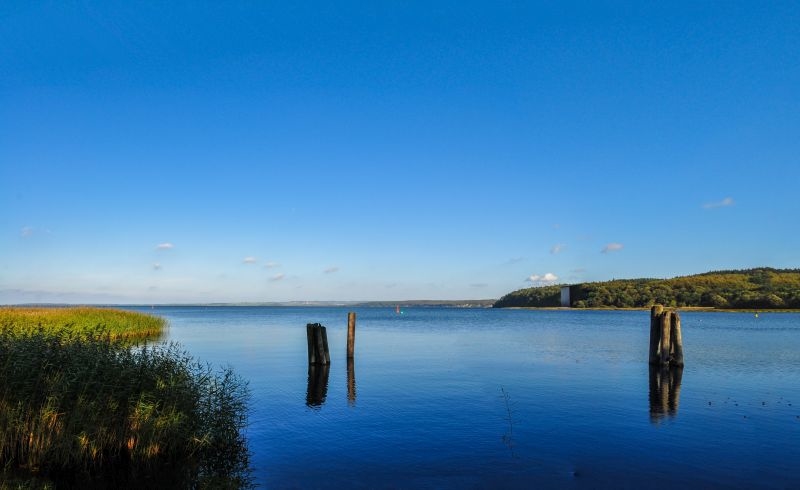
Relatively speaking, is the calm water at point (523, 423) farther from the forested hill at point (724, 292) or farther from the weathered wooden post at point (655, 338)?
the forested hill at point (724, 292)

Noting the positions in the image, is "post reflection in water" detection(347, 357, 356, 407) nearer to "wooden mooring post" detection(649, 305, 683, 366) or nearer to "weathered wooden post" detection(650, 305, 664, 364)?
"wooden mooring post" detection(649, 305, 683, 366)

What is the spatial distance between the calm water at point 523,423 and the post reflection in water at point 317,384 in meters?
0.11

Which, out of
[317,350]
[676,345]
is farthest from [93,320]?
[676,345]

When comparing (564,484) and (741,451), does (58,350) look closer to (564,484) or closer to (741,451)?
(564,484)

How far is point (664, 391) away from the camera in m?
25.8

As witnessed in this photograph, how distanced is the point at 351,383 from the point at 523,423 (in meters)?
11.5

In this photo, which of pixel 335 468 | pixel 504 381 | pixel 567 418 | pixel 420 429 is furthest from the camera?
pixel 504 381

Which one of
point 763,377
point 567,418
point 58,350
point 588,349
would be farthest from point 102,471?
point 588,349

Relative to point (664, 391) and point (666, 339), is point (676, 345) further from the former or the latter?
point (664, 391)

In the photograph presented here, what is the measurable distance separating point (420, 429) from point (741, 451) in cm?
996

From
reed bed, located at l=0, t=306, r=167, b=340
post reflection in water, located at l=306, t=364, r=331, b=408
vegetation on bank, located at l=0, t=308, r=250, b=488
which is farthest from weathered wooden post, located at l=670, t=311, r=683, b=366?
reed bed, located at l=0, t=306, r=167, b=340

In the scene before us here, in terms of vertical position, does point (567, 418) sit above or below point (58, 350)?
below

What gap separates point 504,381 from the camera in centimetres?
2911

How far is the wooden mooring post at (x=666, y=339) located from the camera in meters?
31.9
